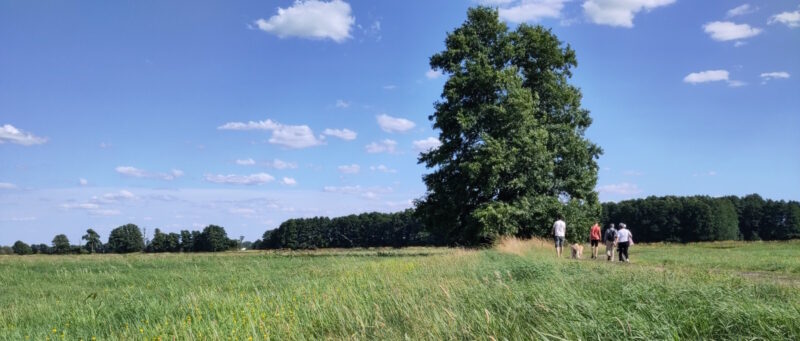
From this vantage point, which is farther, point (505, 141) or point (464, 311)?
point (505, 141)

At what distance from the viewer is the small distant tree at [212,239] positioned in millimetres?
108125

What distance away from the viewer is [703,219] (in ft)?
321

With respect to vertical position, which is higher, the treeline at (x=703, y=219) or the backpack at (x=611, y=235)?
the treeline at (x=703, y=219)

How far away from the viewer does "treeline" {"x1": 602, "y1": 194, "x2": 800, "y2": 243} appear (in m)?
98.4

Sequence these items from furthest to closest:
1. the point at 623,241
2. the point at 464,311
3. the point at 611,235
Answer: the point at 611,235, the point at 623,241, the point at 464,311

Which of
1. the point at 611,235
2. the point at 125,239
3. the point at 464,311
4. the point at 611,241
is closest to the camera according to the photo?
the point at 464,311

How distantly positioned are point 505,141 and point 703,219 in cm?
8669

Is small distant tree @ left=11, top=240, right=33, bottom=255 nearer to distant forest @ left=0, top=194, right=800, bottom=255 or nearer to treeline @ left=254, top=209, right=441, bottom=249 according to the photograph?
distant forest @ left=0, top=194, right=800, bottom=255

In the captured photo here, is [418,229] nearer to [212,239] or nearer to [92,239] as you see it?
[212,239]

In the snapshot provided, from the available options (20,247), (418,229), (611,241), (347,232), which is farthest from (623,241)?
(20,247)

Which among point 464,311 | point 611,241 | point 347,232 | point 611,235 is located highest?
point 347,232

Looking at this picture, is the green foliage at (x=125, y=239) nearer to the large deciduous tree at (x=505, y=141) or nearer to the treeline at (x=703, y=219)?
the treeline at (x=703, y=219)

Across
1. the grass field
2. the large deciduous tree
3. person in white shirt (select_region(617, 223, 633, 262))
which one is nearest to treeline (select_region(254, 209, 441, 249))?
the large deciduous tree

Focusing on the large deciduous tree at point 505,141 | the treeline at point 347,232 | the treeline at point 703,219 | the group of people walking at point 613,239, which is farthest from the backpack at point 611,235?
the treeline at point 347,232
